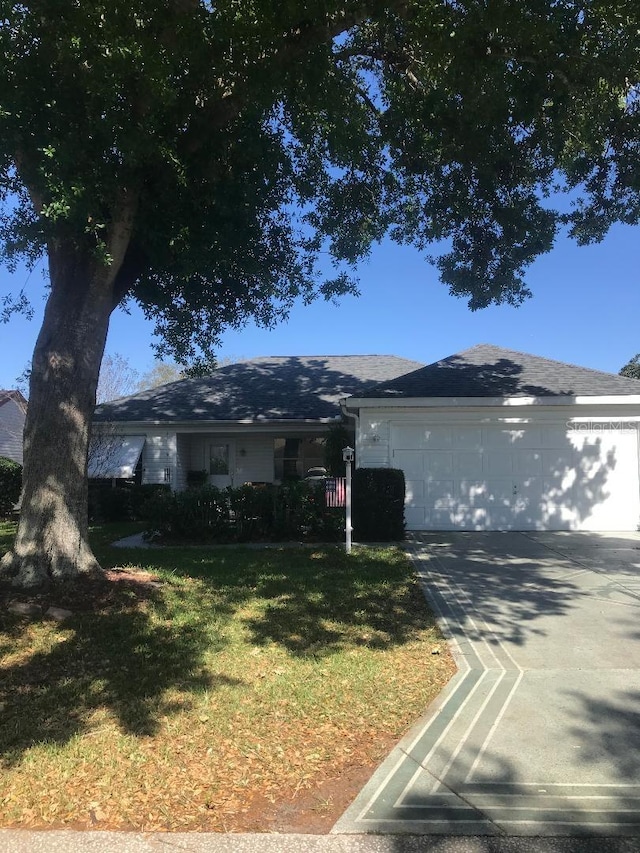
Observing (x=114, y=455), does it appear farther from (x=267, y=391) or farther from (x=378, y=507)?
(x=378, y=507)

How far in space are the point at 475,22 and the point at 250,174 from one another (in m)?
3.36

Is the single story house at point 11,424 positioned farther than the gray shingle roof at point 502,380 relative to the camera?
Yes

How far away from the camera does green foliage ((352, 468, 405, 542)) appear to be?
11227mm

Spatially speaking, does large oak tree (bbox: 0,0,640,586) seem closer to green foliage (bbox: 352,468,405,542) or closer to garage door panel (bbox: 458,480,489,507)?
green foliage (bbox: 352,468,405,542)

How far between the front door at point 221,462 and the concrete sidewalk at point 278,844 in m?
15.7

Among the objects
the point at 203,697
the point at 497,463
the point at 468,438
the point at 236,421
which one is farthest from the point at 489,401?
the point at 203,697

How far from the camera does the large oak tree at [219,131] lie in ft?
20.2

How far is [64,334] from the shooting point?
6781 mm

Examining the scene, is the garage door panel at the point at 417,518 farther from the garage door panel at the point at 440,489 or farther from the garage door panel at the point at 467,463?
the garage door panel at the point at 467,463

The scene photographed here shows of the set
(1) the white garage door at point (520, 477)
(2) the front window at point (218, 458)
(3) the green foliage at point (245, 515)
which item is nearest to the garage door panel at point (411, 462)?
(1) the white garage door at point (520, 477)

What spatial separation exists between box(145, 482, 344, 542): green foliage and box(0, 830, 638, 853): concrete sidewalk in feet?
28.0

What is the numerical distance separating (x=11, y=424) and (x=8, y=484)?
49.5 ft

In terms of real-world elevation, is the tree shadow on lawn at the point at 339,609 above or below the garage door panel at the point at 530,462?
below

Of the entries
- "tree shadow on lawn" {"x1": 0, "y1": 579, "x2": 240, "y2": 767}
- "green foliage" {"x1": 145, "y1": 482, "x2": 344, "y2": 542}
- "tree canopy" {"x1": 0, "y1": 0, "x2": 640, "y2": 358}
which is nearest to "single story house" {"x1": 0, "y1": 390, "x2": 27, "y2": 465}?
"green foliage" {"x1": 145, "y1": 482, "x2": 344, "y2": 542}
